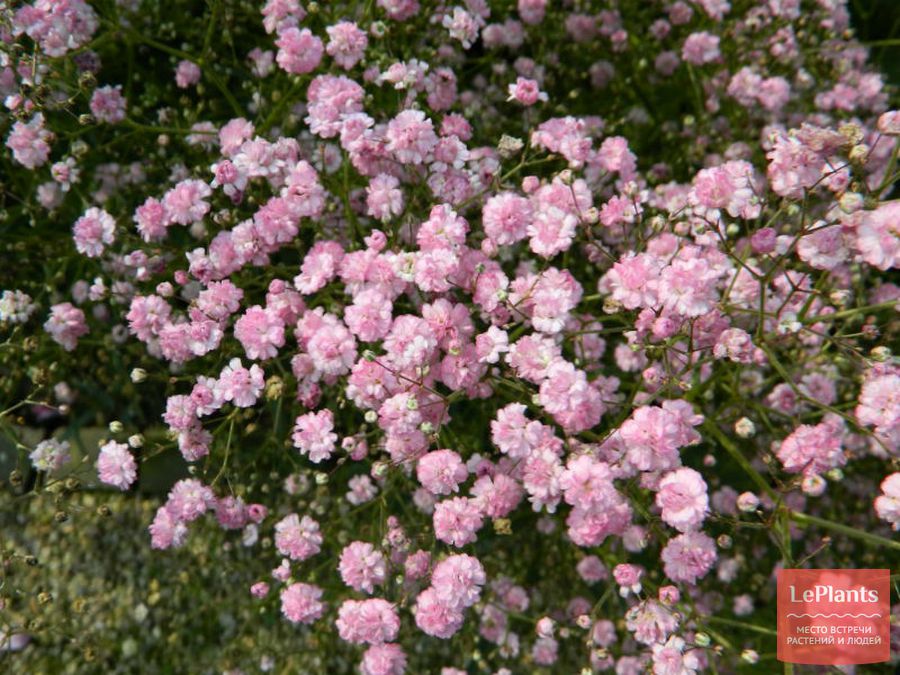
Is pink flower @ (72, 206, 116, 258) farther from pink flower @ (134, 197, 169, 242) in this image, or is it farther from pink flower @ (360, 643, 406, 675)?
pink flower @ (360, 643, 406, 675)

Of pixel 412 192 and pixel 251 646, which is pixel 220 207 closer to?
pixel 412 192

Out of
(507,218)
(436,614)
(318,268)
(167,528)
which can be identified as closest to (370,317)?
(318,268)

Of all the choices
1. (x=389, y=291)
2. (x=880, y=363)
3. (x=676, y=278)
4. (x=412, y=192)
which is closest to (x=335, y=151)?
(x=412, y=192)

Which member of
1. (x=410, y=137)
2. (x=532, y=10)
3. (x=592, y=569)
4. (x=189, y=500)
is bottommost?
(x=592, y=569)

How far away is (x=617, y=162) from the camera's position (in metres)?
2.37

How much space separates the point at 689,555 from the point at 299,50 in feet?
6.67

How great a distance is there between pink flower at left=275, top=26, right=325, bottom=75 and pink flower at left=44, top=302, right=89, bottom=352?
3.88ft

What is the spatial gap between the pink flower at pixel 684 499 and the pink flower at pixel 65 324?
6.89 ft

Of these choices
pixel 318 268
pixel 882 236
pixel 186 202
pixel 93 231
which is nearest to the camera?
pixel 882 236

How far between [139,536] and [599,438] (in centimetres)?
272

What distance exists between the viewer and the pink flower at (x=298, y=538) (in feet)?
7.23

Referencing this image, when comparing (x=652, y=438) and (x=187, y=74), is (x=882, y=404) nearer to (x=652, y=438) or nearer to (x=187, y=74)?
(x=652, y=438)

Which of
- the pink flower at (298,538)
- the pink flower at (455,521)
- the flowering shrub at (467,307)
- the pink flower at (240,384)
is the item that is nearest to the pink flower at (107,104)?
the flowering shrub at (467,307)

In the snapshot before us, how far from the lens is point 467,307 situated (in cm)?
219
